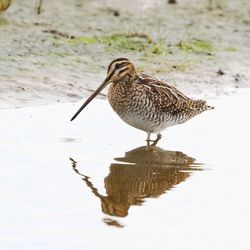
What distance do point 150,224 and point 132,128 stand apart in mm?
2922

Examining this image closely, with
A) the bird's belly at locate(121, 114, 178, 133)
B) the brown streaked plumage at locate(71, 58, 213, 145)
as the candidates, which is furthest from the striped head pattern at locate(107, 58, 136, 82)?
the bird's belly at locate(121, 114, 178, 133)

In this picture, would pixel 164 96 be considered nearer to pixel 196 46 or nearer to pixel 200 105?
pixel 200 105

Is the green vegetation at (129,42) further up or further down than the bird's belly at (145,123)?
further down

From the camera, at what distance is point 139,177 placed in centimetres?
664

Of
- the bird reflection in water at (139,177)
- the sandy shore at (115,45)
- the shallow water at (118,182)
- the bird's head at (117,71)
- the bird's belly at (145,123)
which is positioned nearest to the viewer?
the shallow water at (118,182)

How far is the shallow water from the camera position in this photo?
5.25m

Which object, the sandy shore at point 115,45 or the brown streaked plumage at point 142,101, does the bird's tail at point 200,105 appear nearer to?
the brown streaked plumage at point 142,101

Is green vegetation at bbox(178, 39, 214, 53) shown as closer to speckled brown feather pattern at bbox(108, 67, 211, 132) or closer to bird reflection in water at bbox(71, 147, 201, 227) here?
speckled brown feather pattern at bbox(108, 67, 211, 132)

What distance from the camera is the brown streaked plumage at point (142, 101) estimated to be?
305 inches

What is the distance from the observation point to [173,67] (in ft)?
33.1

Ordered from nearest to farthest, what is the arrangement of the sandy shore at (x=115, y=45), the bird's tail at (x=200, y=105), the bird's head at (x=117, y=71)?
the bird's head at (x=117, y=71)
the bird's tail at (x=200, y=105)
the sandy shore at (x=115, y=45)

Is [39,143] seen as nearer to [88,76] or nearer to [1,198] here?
[1,198]

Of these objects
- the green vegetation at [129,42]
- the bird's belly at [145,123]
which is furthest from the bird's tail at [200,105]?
the green vegetation at [129,42]

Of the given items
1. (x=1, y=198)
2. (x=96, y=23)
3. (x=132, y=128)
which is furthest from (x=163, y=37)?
(x=1, y=198)
